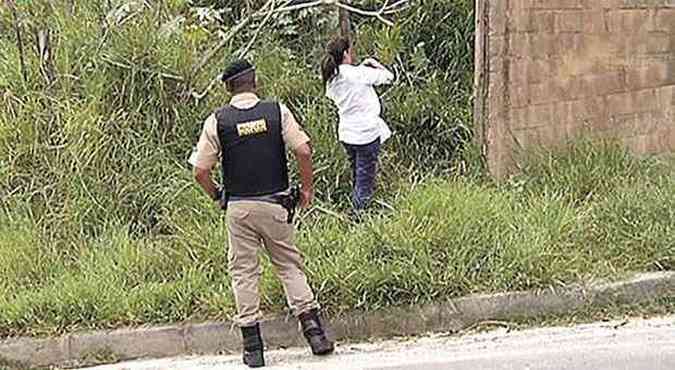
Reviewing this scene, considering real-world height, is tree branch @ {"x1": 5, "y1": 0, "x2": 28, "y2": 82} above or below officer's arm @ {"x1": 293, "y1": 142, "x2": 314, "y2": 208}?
above

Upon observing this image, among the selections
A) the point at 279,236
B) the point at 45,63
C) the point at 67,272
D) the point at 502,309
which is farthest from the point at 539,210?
the point at 45,63

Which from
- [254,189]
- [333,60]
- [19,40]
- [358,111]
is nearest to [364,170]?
[358,111]

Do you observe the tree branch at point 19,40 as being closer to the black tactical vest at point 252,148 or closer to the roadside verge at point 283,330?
the roadside verge at point 283,330

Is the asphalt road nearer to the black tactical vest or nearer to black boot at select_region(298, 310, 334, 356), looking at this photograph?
black boot at select_region(298, 310, 334, 356)

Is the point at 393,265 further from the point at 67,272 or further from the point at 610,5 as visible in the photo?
Result: the point at 610,5

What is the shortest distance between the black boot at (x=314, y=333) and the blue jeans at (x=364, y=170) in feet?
5.52

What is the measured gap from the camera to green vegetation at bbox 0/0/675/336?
563cm

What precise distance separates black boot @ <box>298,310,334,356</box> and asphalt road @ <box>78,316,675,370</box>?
0.06 m

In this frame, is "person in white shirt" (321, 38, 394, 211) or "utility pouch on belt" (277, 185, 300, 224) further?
"person in white shirt" (321, 38, 394, 211)

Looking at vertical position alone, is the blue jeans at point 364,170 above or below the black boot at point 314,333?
above

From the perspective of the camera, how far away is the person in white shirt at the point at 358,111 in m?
6.77

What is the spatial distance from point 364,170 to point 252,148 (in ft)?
6.26

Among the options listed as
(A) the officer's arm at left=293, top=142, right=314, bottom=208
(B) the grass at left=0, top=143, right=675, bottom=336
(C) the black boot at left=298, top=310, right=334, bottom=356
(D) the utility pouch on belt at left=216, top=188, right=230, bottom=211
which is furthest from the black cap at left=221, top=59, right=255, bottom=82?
(C) the black boot at left=298, top=310, right=334, bottom=356

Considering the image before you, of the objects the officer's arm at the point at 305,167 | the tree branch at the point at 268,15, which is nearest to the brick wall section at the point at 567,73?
the tree branch at the point at 268,15
